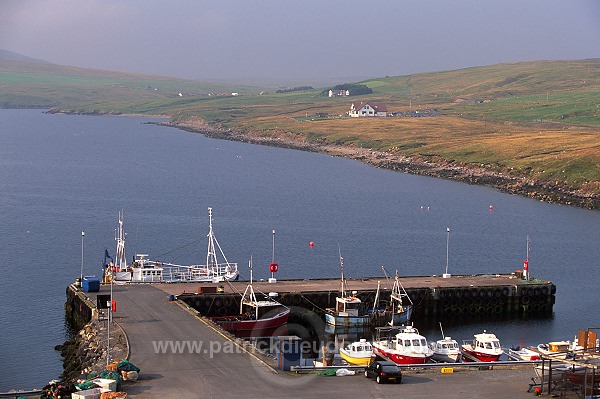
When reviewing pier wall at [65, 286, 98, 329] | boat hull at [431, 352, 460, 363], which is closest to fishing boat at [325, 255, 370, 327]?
boat hull at [431, 352, 460, 363]

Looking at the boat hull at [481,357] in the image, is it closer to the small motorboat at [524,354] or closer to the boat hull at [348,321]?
the small motorboat at [524,354]

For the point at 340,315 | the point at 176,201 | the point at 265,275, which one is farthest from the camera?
the point at 176,201

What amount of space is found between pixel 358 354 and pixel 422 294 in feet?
57.0

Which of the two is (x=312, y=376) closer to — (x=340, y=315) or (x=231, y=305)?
(x=340, y=315)

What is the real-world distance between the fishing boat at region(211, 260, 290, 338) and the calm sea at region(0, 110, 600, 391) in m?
9.90

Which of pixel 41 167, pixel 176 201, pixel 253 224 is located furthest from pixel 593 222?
pixel 41 167

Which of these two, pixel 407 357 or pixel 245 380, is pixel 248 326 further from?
pixel 245 380

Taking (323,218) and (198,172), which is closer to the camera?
(323,218)

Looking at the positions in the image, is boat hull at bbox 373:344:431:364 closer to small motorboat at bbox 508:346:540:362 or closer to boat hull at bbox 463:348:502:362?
boat hull at bbox 463:348:502:362

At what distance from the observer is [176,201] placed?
12606 cm

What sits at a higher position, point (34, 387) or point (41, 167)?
point (41, 167)

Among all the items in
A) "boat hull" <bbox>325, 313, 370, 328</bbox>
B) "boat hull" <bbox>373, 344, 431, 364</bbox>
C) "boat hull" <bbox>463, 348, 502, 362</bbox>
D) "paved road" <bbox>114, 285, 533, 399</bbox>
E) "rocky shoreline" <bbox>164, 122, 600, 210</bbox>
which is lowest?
"boat hull" <bbox>463, 348, 502, 362</bbox>

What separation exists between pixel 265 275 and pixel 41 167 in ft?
329

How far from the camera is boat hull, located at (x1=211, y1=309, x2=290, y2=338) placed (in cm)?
5728
